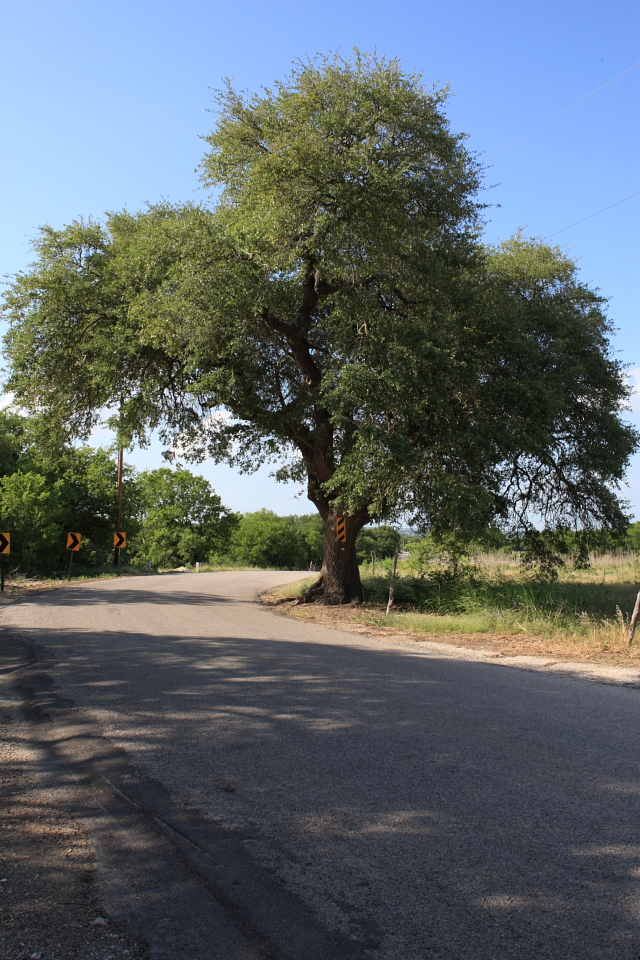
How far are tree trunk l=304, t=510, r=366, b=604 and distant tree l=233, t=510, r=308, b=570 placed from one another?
7294 centimetres

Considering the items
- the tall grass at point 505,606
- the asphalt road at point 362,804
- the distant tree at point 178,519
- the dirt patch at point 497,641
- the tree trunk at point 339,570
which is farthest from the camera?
the distant tree at point 178,519

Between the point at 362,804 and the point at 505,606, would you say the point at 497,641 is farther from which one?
the point at 362,804

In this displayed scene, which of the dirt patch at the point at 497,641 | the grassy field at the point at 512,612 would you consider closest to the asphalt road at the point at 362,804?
the dirt patch at the point at 497,641

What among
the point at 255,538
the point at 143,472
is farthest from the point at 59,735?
the point at 255,538

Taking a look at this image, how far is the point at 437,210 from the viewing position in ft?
50.6

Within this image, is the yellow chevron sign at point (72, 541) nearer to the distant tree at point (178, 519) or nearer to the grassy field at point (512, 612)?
the grassy field at point (512, 612)

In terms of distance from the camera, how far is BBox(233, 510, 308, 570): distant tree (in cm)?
9375

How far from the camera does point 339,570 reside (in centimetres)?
1923

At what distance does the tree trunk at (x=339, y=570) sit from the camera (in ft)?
62.5

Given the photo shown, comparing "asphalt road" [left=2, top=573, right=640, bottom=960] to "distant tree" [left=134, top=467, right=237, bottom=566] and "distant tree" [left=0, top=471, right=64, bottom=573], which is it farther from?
"distant tree" [left=134, top=467, right=237, bottom=566]

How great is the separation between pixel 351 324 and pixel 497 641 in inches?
291

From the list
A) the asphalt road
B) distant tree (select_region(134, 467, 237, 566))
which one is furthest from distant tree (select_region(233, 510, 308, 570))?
the asphalt road

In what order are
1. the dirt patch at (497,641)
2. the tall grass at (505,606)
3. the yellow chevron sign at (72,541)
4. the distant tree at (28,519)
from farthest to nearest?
the distant tree at (28,519) < the yellow chevron sign at (72,541) < the tall grass at (505,606) < the dirt patch at (497,641)

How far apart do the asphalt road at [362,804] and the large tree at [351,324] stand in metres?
7.11
